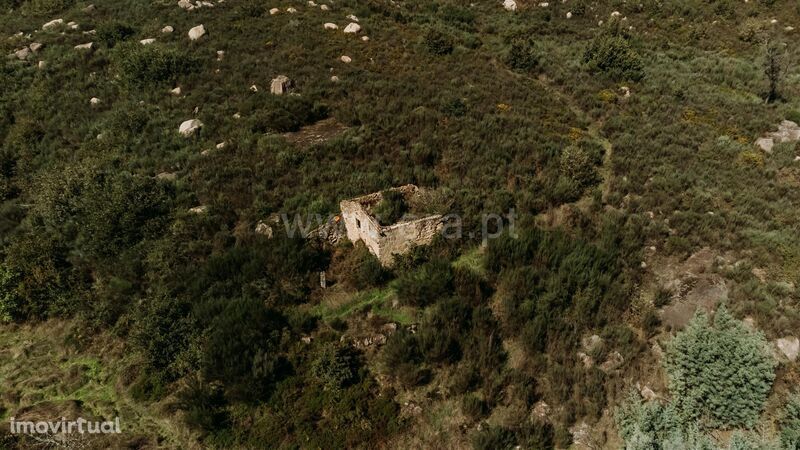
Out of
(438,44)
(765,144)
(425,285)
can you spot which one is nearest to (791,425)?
(425,285)

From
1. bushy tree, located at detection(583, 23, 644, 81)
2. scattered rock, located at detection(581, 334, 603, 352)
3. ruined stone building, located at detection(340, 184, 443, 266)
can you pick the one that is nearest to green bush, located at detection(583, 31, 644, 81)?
bushy tree, located at detection(583, 23, 644, 81)

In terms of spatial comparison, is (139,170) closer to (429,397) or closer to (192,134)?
(192,134)

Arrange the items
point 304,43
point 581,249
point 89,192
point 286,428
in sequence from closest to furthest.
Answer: point 286,428
point 581,249
point 89,192
point 304,43

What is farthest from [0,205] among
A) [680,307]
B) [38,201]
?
[680,307]

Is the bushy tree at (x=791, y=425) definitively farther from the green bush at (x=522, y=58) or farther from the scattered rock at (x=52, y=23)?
the scattered rock at (x=52, y=23)

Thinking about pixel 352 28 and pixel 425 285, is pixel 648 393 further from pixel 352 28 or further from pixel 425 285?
pixel 352 28

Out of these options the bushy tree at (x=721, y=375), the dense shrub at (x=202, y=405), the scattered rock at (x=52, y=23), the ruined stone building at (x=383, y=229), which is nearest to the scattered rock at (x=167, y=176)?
the ruined stone building at (x=383, y=229)
